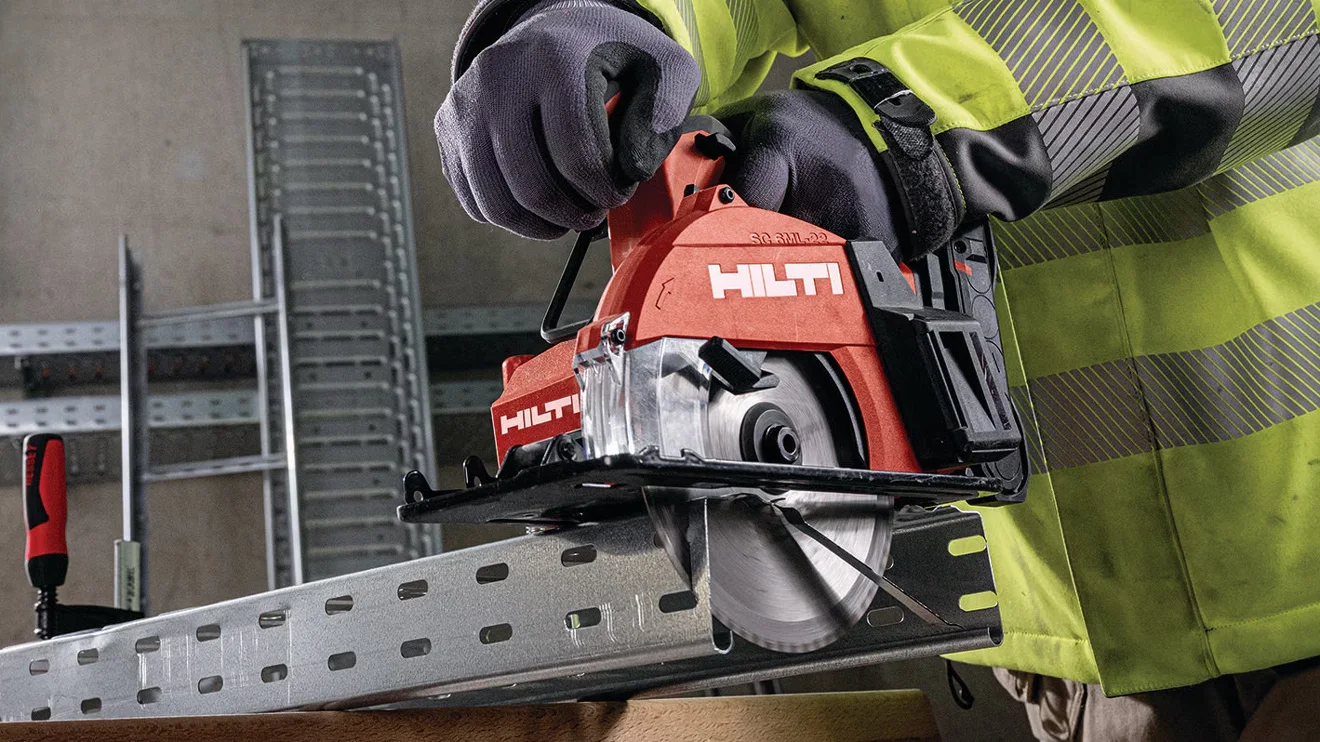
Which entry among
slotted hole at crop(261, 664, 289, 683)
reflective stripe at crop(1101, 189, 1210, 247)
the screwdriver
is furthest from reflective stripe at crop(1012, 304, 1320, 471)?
the screwdriver

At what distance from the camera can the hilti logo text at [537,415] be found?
884 millimetres

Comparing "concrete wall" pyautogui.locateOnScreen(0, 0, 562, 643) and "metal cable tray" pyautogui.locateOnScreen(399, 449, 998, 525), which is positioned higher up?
"concrete wall" pyautogui.locateOnScreen(0, 0, 562, 643)

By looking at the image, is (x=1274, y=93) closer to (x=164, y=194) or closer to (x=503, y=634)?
(x=503, y=634)

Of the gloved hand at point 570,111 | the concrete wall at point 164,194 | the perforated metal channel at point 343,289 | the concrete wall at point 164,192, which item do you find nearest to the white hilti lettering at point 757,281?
the gloved hand at point 570,111

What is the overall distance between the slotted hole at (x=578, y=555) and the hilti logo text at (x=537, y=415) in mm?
108

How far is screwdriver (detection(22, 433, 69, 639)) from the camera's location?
1765 mm

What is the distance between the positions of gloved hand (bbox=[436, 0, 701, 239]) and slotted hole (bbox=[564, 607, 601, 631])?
0.31 meters

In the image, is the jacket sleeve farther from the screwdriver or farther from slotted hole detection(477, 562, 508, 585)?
the screwdriver

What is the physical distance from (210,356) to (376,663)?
297cm

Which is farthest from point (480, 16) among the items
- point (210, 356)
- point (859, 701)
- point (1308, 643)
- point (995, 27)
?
point (210, 356)

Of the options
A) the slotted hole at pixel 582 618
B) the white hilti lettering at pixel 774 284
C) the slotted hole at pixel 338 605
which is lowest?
the slotted hole at pixel 582 618

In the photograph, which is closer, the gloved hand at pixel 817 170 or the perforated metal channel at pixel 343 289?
the gloved hand at pixel 817 170

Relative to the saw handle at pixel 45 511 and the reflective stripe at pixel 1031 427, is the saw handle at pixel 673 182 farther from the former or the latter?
the saw handle at pixel 45 511

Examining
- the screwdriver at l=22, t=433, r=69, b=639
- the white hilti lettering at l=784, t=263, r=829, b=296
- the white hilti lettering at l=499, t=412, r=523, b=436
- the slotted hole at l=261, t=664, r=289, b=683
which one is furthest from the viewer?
the screwdriver at l=22, t=433, r=69, b=639
